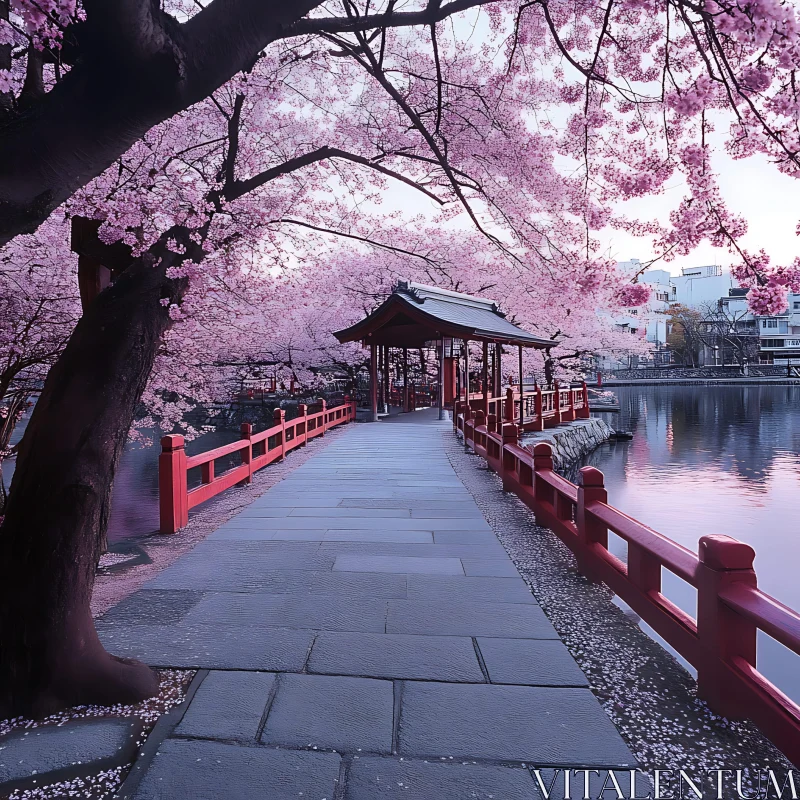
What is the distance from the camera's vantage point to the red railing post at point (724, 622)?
2.64 m

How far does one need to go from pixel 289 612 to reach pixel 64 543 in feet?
5.45

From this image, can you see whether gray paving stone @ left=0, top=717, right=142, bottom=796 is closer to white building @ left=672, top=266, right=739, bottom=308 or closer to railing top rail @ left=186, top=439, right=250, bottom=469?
railing top rail @ left=186, top=439, right=250, bottom=469

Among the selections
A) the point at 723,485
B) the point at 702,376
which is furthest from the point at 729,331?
the point at 723,485

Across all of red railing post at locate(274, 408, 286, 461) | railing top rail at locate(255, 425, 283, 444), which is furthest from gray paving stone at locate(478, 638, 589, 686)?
red railing post at locate(274, 408, 286, 461)

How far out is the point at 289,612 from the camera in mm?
3916

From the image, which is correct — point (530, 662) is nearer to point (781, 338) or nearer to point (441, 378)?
point (441, 378)

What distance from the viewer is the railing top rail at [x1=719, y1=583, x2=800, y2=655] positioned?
86.7 inches

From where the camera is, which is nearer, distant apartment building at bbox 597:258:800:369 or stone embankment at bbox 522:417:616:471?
stone embankment at bbox 522:417:616:471

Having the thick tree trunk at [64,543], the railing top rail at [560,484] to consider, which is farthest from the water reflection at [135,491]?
the thick tree trunk at [64,543]

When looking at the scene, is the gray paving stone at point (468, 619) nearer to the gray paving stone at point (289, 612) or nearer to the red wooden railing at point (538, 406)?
the gray paving stone at point (289, 612)

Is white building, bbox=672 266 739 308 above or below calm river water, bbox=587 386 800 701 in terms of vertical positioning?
above

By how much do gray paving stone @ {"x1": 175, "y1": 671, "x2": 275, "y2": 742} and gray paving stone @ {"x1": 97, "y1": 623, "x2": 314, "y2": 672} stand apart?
0.41 ft

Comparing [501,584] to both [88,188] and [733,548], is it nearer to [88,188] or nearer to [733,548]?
[733,548]

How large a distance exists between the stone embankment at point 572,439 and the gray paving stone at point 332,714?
13.6 metres
